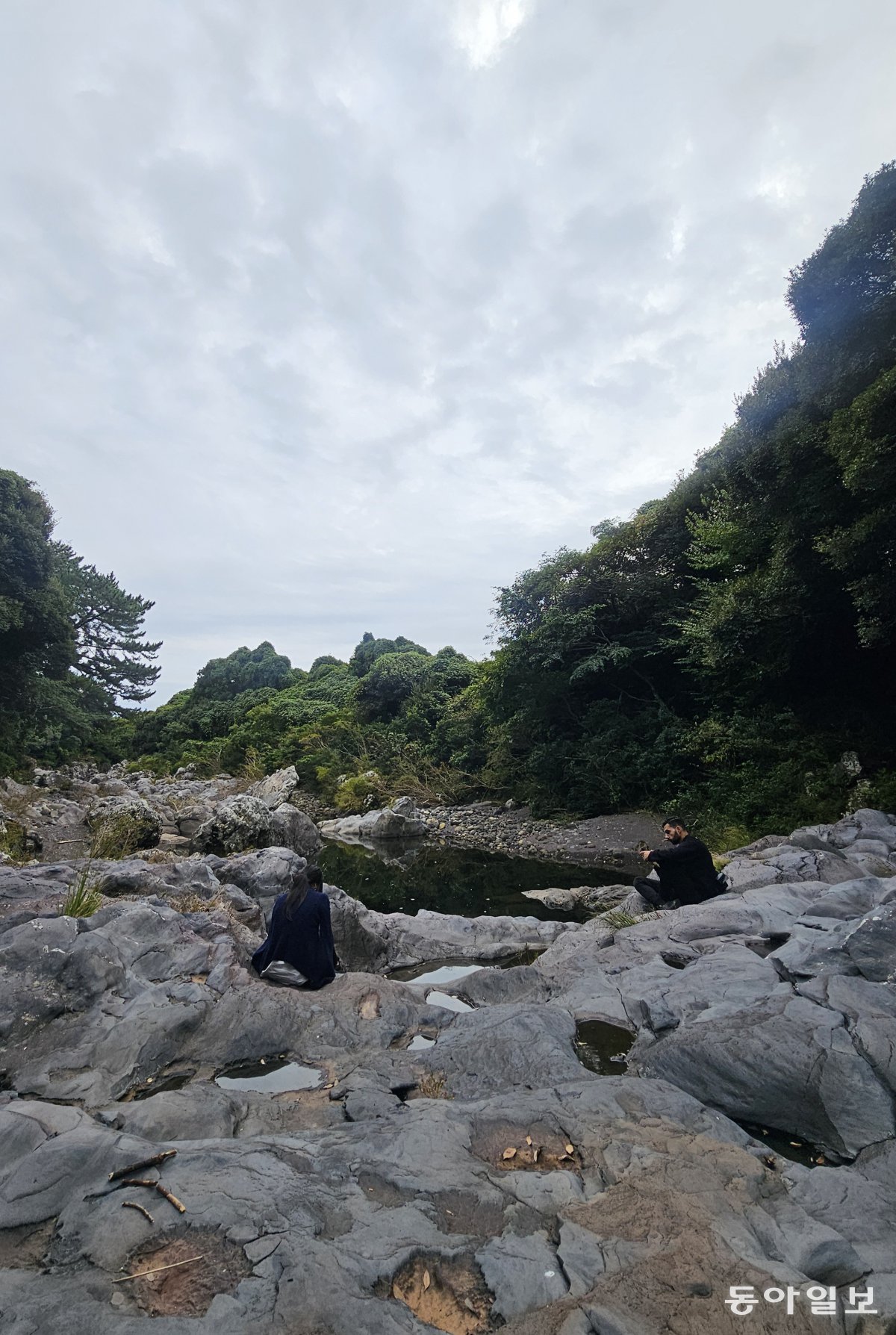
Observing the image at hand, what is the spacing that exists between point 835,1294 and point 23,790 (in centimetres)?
2087

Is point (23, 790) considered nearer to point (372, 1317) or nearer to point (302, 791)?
point (302, 791)

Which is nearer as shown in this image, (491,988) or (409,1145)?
(409,1145)

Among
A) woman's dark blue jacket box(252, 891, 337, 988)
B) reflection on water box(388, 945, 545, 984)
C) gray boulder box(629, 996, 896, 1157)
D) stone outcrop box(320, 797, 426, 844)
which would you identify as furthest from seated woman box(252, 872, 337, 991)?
stone outcrop box(320, 797, 426, 844)

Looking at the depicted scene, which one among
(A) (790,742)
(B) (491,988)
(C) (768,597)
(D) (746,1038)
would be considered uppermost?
(C) (768,597)

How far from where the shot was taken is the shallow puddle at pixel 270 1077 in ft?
12.1

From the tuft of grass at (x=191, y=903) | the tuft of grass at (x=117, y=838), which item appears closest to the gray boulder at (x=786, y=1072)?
the tuft of grass at (x=191, y=903)

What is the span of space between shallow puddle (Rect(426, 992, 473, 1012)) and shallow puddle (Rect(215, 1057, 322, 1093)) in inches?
56.7

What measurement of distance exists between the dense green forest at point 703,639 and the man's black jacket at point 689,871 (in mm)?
4704

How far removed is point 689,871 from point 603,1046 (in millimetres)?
3516

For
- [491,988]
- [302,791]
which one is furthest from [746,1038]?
[302,791]

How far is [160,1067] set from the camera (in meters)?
3.89

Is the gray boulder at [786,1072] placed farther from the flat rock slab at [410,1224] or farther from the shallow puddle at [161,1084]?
the shallow puddle at [161,1084]

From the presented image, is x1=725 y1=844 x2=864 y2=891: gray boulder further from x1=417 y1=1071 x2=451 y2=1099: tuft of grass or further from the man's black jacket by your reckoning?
x1=417 y1=1071 x2=451 y2=1099: tuft of grass

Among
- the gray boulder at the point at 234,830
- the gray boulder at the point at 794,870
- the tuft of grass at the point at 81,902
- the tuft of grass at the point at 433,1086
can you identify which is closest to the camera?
the tuft of grass at the point at 433,1086
